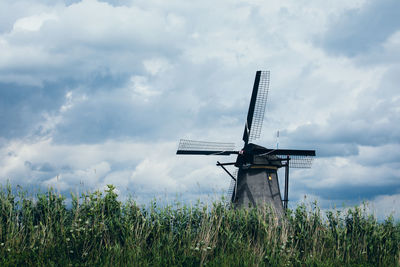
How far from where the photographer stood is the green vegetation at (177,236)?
46.5 feet

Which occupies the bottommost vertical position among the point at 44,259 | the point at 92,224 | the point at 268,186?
the point at 44,259

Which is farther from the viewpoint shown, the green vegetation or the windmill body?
the windmill body

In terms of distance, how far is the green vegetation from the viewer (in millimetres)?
14180

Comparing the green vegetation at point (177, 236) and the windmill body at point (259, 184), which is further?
the windmill body at point (259, 184)

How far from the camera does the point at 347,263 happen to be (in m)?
15.9

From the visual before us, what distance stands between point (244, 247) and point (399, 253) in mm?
6506

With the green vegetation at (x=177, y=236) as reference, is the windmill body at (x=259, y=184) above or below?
above

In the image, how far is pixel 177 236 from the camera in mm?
16203

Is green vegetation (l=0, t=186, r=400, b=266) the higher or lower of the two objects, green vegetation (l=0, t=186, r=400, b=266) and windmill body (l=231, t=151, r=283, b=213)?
the lower

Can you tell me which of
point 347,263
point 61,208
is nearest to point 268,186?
point 347,263

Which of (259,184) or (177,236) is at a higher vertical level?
(259,184)

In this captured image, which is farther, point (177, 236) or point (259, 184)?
point (259, 184)

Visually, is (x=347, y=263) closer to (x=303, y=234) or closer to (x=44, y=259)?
(x=303, y=234)

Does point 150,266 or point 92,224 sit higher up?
point 92,224
